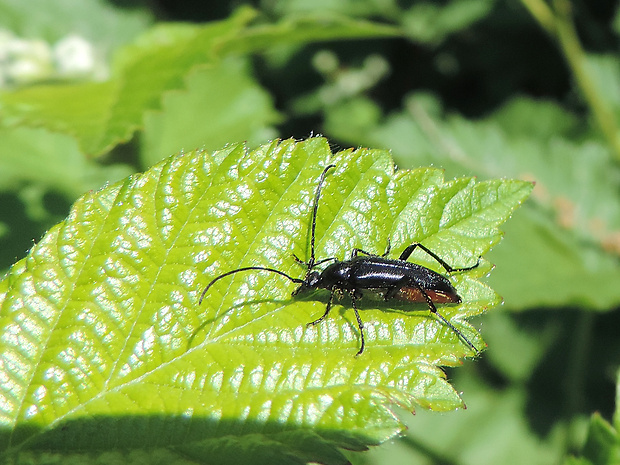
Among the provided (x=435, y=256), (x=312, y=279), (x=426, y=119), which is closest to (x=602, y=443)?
(x=435, y=256)

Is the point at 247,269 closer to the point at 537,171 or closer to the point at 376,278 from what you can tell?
the point at 376,278

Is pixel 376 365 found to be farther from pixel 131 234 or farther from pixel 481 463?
pixel 481 463

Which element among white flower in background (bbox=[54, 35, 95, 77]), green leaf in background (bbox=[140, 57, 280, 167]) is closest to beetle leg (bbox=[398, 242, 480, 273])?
green leaf in background (bbox=[140, 57, 280, 167])

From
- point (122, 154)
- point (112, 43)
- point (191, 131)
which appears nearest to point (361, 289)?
point (122, 154)

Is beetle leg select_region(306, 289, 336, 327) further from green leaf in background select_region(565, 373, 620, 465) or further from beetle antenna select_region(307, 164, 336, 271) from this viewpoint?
green leaf in background select_region(565, 373, 620, 465)

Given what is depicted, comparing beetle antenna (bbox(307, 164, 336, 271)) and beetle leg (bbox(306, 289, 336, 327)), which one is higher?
beetle antenna (bbox(307, 164, 336, 271))

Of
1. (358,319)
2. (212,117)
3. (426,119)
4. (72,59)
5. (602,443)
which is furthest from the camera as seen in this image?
(426,119)

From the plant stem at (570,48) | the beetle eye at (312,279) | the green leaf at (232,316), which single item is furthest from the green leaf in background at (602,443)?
the plant stem at (570,48)
